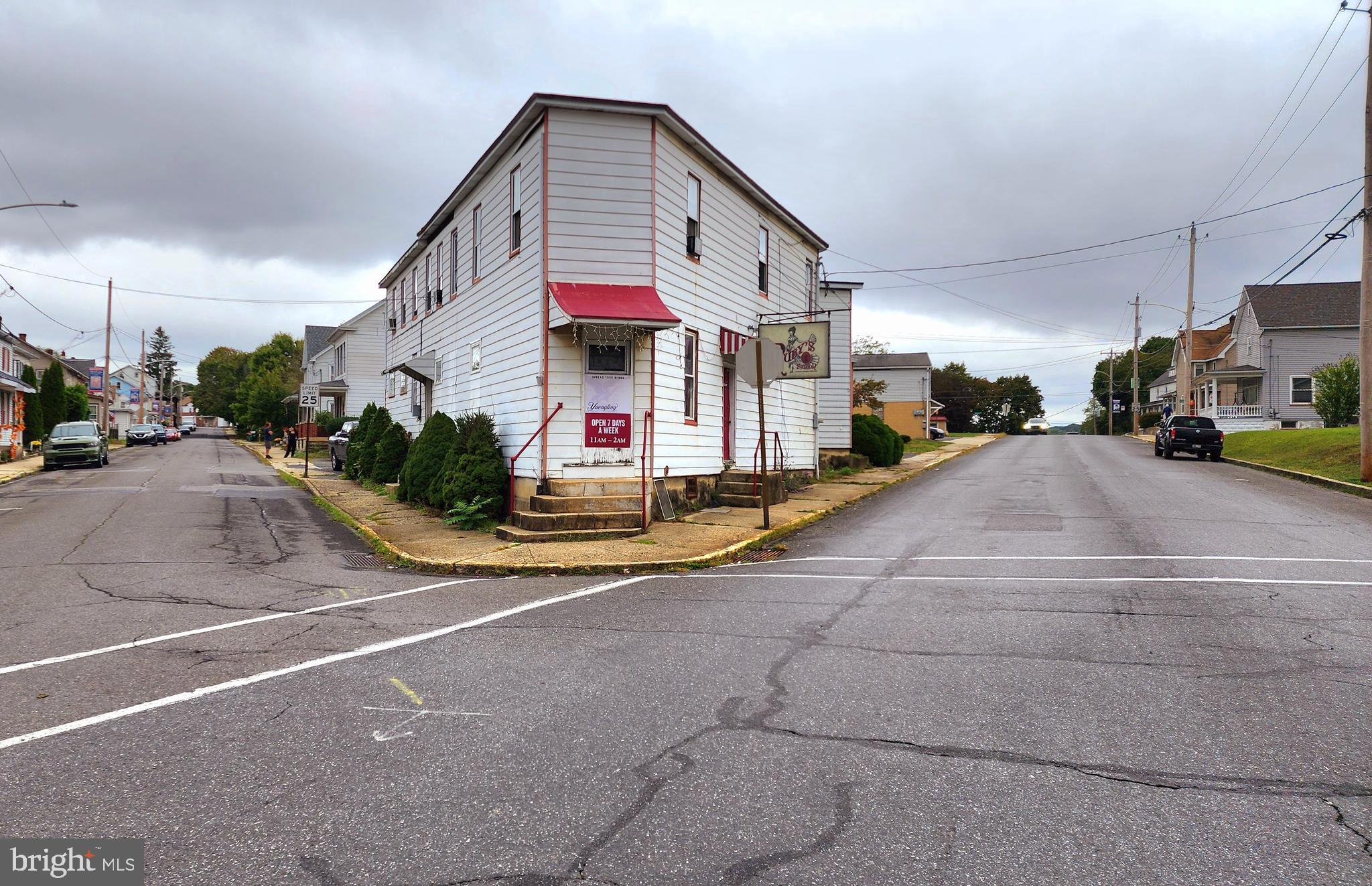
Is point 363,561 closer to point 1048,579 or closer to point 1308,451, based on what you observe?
point 1048,579

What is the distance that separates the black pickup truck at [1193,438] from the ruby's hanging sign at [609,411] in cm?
2506

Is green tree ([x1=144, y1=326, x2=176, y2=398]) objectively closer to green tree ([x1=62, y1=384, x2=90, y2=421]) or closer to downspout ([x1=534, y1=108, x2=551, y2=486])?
green tree ([x1=62, y1=384, x2=90, y2=421])

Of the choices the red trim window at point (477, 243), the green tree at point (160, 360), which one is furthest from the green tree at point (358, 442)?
the green tree at point (160, 360)

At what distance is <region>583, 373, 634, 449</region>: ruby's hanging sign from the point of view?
14539 mm

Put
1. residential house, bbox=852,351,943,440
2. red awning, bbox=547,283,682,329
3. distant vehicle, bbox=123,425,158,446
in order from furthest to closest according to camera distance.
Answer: residential house, bbox=852,351,943,440 < distant vehicle, bbox=123,425,158,446 < red awning, bbox=547,283,682,329

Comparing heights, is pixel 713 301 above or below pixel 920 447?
above

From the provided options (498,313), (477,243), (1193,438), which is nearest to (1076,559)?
(498,313)

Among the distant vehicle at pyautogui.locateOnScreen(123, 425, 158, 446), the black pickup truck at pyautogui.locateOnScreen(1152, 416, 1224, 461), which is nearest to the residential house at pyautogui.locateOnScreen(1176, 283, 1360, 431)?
the black pickup truck at pyautogui.locateOnScreen(1152, 416, 1224, 461)

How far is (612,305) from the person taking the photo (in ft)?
46.5

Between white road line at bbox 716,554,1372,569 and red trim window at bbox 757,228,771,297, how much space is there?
10116mm

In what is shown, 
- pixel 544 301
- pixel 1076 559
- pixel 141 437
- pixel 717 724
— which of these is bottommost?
pixel 717 724

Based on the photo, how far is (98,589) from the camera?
30.5 ft

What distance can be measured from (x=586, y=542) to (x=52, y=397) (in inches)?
1939
